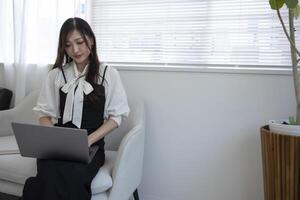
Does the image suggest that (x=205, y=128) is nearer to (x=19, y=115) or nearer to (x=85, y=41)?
(x=85, y=41)

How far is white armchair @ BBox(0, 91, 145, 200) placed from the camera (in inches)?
57.5

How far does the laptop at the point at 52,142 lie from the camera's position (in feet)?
4.25

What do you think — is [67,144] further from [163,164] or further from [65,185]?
[163,164]

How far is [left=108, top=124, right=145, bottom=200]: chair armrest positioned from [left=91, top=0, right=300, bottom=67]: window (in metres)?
0.55

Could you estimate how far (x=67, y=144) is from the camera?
4.39 feet

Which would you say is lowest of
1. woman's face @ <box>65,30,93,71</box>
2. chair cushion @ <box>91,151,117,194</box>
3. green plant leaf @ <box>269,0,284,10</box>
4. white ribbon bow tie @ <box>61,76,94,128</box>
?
chair cushion @ <box>91,151,117,194</box>

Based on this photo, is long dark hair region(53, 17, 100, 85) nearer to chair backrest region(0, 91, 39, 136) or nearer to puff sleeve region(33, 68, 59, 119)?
puff sleeve region(33, 68, 59, 119)

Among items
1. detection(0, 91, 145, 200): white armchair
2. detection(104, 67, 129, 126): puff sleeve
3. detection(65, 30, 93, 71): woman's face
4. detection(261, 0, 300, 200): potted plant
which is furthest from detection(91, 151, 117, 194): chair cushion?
detection(261, 0, 300, 200): potted plant

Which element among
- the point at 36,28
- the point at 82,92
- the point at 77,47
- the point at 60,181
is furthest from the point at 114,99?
the point at 36,28

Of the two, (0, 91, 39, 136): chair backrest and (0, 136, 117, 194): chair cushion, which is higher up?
(0, 91, 39, 136): chair backrest

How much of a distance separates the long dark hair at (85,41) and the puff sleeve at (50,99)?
0.08 meters

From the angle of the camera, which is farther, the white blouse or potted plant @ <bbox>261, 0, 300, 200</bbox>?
the white blouse

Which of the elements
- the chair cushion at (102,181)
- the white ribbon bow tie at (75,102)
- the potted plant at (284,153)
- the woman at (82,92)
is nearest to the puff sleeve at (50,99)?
the woman at (82,92)

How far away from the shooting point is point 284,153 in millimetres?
1306
